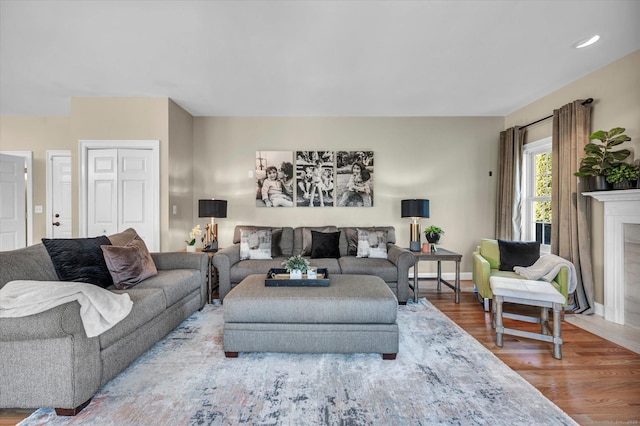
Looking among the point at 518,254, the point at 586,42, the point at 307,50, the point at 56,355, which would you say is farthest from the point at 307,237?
the point at 586,42

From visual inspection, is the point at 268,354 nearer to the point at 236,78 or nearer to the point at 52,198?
the point at 236,78

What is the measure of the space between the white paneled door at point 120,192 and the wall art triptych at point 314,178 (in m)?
1.58

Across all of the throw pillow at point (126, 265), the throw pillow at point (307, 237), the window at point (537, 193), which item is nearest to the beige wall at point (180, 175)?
the throw pillow at point (126, 265)

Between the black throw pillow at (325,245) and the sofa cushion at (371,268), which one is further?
the black throw pillow at (325,245)

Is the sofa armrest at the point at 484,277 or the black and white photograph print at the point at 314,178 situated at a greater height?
the black and white photograph print at the point at 314,178

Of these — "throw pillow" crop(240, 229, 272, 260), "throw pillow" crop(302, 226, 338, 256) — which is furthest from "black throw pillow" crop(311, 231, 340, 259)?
"throw pillow" crop(240, 229, 272, 260)

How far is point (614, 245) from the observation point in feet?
10.2

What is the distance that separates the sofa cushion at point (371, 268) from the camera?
3.62 m

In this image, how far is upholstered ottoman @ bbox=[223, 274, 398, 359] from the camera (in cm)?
229

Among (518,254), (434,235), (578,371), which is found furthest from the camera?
(434,235)

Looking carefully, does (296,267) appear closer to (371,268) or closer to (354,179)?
(371,268)

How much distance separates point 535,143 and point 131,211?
5.81 meters

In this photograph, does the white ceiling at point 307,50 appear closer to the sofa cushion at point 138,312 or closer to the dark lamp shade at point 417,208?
the dark lamp shade at point 417,208

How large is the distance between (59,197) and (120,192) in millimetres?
A: 1989
